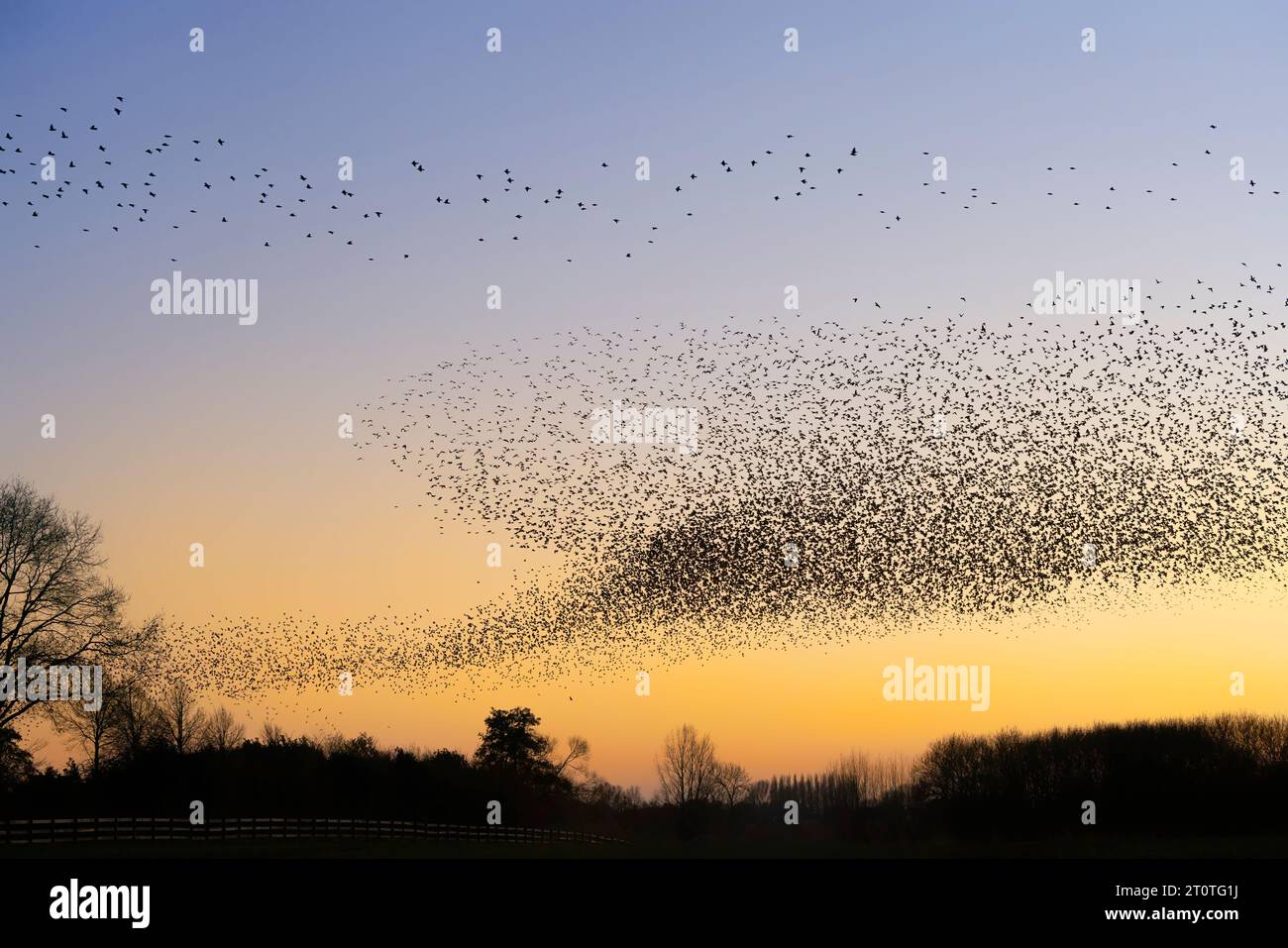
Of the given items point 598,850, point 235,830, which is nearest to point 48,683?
point 235,830

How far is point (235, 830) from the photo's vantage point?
176 ft
